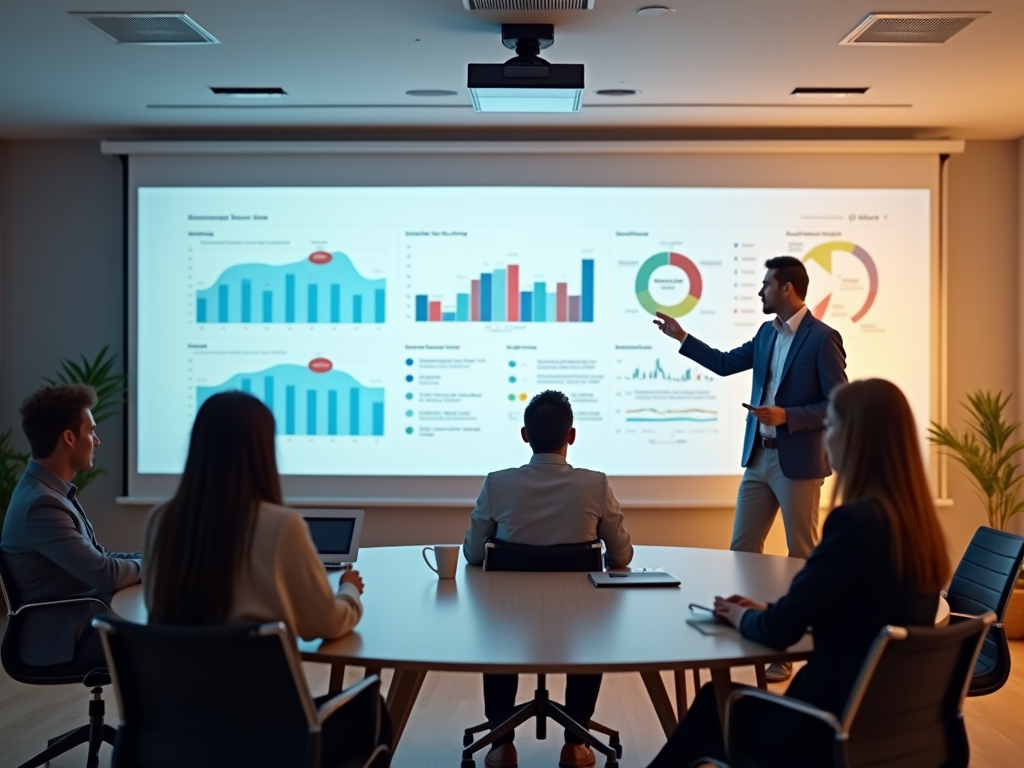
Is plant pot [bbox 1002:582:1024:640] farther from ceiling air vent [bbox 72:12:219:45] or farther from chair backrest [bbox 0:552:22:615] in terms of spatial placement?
ceiling air vent [bbox 72:12:219:45]

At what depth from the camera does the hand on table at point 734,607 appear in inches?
92.3

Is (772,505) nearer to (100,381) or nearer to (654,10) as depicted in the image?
(654,10)

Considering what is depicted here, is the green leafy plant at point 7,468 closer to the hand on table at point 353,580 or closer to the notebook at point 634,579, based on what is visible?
the hand on table at point 353,580

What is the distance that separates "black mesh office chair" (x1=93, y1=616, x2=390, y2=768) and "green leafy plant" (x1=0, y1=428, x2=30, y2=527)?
4405 millimetres

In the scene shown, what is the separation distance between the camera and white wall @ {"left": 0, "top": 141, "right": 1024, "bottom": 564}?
652 cm

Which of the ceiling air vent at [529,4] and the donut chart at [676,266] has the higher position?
the ceiling air vent at [529,4]

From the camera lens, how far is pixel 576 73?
4480mm

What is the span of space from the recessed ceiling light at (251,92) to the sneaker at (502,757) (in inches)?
149

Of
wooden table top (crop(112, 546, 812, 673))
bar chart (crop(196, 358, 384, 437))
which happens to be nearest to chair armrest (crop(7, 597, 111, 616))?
wooden table top (crop(112, 546, 812, 673))

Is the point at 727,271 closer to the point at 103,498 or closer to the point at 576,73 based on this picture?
the point at 576,73

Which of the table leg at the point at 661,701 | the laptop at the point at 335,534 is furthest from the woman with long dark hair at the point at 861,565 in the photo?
the laptop at the point at 335,534

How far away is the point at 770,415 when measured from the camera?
15.0 ft

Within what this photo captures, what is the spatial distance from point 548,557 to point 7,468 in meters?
4.51

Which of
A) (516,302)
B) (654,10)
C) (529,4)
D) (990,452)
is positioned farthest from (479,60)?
(990,452)
